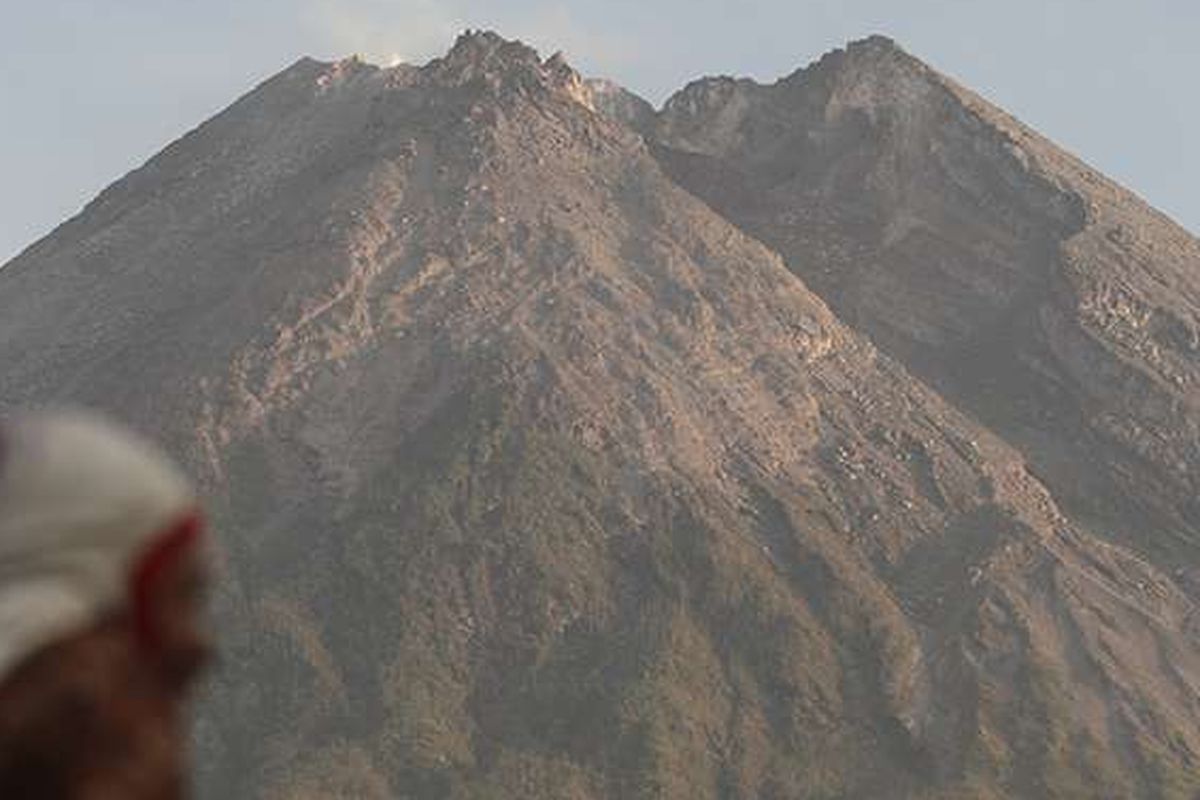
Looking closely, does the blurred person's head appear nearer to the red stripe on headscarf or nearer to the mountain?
the red stripe on headscarf

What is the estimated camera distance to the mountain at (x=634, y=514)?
147750mm

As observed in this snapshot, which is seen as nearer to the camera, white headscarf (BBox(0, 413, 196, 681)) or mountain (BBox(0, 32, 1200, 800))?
white headscarf (BBox(0, 413, 196, 681))

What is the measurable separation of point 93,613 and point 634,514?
537ft

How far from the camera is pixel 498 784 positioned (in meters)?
139

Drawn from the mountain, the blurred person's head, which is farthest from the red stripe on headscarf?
the mountain

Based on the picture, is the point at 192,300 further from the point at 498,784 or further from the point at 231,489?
the point at 498,784

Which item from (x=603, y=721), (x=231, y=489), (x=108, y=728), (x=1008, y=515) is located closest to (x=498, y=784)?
(x=603, y=721)

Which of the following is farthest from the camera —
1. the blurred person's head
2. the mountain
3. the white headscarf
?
the mountain

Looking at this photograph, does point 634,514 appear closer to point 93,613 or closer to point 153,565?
point 153,565

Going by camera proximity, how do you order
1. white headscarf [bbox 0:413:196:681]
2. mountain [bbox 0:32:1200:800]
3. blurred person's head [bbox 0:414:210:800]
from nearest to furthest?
blurred person's head [bbox 0:414:210:800]
white headscarf [bbox 0:413:196:681]
mountain [bbox 0:32:1200:800]

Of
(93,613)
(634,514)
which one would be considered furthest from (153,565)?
(634,514)

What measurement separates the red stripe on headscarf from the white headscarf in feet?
0.10

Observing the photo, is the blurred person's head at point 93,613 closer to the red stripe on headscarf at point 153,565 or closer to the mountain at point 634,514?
the red stripe on headscarf at point 153,565

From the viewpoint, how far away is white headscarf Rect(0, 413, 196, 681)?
3.36 meters
